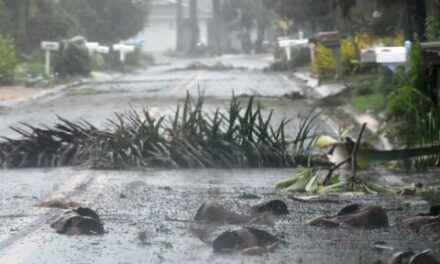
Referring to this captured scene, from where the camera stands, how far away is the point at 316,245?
24.6 ft

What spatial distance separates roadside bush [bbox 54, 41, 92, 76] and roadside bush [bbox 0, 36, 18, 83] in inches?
181

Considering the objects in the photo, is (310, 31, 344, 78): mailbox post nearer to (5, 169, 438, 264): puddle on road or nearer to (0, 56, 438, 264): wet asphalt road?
(0, 56, 438, 264): wet asphalt road

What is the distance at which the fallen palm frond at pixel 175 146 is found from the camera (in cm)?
1266

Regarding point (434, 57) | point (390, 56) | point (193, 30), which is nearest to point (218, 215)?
point (434, 57)

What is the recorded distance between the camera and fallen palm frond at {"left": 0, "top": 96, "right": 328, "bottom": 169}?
1266 cm

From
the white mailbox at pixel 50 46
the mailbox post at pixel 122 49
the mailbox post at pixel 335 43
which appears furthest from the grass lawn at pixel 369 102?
the mailbox post at pixel 122 49

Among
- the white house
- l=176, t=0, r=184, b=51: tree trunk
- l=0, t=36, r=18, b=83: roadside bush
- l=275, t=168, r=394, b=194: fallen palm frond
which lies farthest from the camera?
the white house

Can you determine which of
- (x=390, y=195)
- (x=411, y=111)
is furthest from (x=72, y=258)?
(x=411, y=111)

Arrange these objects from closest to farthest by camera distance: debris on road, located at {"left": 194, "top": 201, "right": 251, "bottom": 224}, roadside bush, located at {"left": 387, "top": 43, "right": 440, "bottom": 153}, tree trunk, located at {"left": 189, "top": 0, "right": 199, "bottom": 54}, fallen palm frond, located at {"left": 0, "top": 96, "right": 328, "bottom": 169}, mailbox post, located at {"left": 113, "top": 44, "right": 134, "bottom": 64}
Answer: debris on road, located at {"left": 194, "top": 201, "right": 251, "bottom": 224}, fallen palm frond, located at {"left": 0, "top": 96, "right": 328, "bottom": 169}, roadside bush, located at {"left": 387, "top": 43, "right": 440, "bottom": 153}, mailbox post, located at {"left": 113, "top": 44, "right": 134, "bottom": 64}, tree trunk, located at {"left": 189, "top": 0, "right": 199, "bottom": 54}

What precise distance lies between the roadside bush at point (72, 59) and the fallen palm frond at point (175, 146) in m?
23.4

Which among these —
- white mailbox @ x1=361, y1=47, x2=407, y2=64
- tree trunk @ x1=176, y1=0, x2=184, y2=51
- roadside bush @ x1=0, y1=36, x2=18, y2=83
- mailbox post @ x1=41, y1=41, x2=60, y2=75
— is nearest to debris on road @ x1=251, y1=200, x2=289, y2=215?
white mailbox @ x1=361, y1=47, x2=407, y2=64

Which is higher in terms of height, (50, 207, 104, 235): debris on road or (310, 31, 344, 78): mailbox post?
(310, 31, 344, 78): mailbox post

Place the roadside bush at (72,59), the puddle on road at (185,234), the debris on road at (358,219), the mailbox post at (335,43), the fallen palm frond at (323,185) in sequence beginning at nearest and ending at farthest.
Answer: the puddle on road at (185,234)
the debris on road at (358,219)
the fallen palm frond at (323,185)
the mailbox post at (335,43)
the roadside bush at (72,59)

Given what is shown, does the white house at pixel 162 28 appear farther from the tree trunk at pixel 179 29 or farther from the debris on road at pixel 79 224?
the debris on road at pixel 79 224
